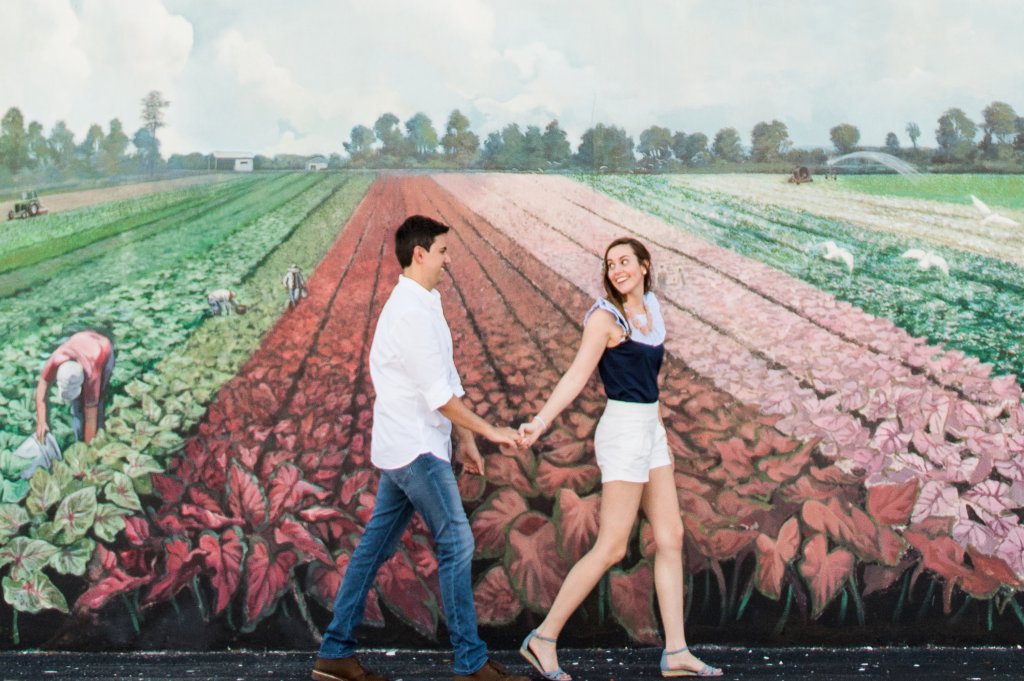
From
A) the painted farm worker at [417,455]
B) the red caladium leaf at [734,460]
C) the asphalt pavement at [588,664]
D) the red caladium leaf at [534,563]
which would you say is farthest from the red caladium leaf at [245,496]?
the red caladium leaf at [734,460]

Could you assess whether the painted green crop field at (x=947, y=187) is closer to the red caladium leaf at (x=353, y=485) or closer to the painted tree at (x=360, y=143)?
the painted tree at (x=360, y=143)

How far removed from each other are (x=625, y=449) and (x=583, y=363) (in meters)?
0.32

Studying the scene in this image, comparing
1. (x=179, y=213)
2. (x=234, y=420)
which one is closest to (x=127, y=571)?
(x=234, y=420)

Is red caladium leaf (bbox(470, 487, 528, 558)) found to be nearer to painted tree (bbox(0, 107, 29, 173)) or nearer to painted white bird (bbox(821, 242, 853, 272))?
painted white bird (bbox(821, 242, 853, 272))

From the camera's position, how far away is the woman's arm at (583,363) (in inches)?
125

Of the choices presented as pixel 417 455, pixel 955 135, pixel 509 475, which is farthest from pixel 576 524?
pixel 955 135

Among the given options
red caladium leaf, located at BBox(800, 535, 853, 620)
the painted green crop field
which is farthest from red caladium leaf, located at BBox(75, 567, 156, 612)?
the painted green crop field

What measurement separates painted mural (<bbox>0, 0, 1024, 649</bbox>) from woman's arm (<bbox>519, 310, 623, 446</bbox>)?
0.48m

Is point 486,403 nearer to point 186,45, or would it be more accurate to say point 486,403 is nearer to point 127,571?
point 127,571

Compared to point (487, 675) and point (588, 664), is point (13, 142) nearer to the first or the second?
point (487, 675)

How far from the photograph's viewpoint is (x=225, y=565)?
357 centimetres

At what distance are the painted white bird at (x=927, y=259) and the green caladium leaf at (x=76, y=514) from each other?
10.7ft

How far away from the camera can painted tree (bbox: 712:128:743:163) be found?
395 cm

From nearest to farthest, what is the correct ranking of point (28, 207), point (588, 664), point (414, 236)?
point (414, 236)
point (588, 664)
point (28, 207)
